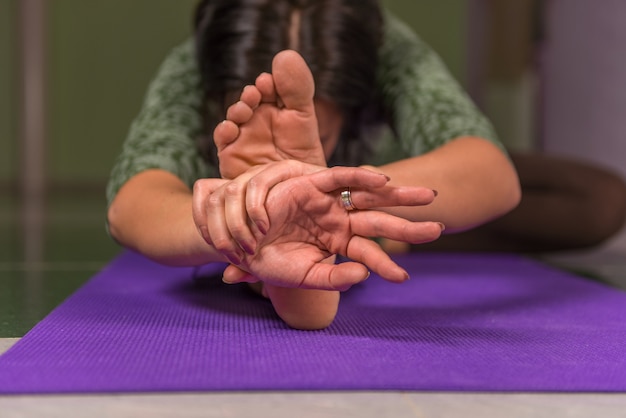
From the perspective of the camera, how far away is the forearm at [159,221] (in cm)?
83

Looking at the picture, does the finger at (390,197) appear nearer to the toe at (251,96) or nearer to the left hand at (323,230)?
the left hand at (323,230)

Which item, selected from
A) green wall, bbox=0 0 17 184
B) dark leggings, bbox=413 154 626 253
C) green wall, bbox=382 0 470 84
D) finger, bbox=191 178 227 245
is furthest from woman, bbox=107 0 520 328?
green wall, bbox=0 0 17 184

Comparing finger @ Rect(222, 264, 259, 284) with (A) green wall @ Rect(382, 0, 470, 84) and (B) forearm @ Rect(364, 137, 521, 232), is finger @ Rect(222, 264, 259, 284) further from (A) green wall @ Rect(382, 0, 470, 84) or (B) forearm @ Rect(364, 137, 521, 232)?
(A) green wall @ Rect(382, 0, 470, 84)

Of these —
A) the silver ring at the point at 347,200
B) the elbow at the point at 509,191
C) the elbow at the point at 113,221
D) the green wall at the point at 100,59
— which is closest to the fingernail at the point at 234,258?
the silver ring at the point at 347,200

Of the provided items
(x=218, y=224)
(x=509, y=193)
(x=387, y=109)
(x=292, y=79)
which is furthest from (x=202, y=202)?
(x=387, y=109)

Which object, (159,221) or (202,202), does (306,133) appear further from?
(159,221)

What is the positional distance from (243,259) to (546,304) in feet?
1.70

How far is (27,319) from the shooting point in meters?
0.93

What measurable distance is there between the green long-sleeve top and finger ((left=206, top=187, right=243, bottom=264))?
1.29 feet

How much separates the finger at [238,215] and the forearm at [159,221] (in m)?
0.11

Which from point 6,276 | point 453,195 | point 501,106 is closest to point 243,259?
point 453,195

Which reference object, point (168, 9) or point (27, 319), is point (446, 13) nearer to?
point (168, 9)

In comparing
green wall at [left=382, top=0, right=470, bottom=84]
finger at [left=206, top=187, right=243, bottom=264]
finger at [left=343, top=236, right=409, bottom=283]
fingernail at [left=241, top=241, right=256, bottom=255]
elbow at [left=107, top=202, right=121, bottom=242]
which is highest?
green wall at [left=382, top=0, right=470, bottom=84]

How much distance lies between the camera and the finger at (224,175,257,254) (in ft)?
2.19
